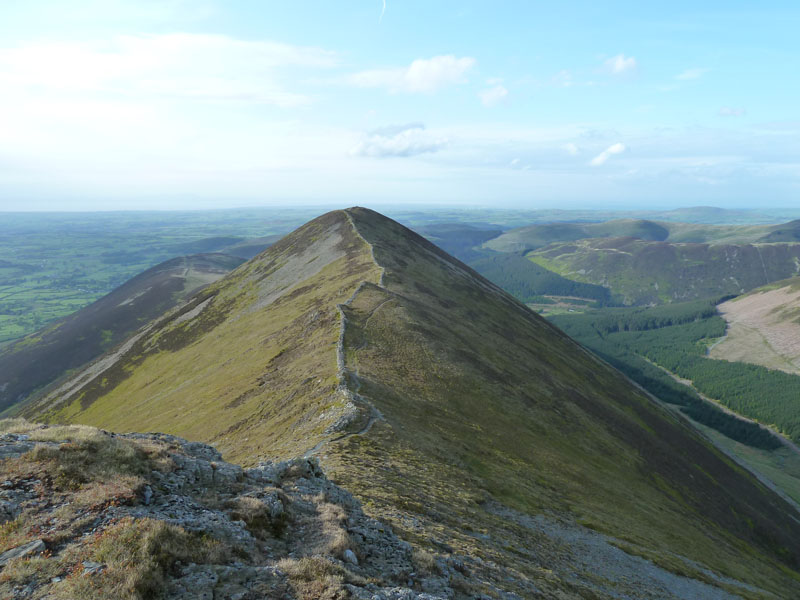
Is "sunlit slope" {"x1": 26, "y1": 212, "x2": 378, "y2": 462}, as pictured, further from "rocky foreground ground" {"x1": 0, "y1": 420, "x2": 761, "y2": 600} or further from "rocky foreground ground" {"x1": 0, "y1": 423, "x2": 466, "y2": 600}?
"rocky foreground ground" {"x1": 0, "y1": 423, "x2": 466, "y2": 600}

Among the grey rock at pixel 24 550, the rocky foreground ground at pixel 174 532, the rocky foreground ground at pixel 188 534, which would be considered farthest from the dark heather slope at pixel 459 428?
the grey rock at pixel 24 550

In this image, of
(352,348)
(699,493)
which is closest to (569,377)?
(699,493)

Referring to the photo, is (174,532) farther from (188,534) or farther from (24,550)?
(24,550)

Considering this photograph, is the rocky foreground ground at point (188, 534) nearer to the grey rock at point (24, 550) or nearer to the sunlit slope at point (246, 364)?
the grey rock at point (24, 550)

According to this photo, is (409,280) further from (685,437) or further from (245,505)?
(245,505)

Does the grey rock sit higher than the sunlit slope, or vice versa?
the grey rock

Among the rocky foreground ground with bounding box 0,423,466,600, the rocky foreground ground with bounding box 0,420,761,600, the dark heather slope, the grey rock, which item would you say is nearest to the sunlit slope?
the dark heather slope
